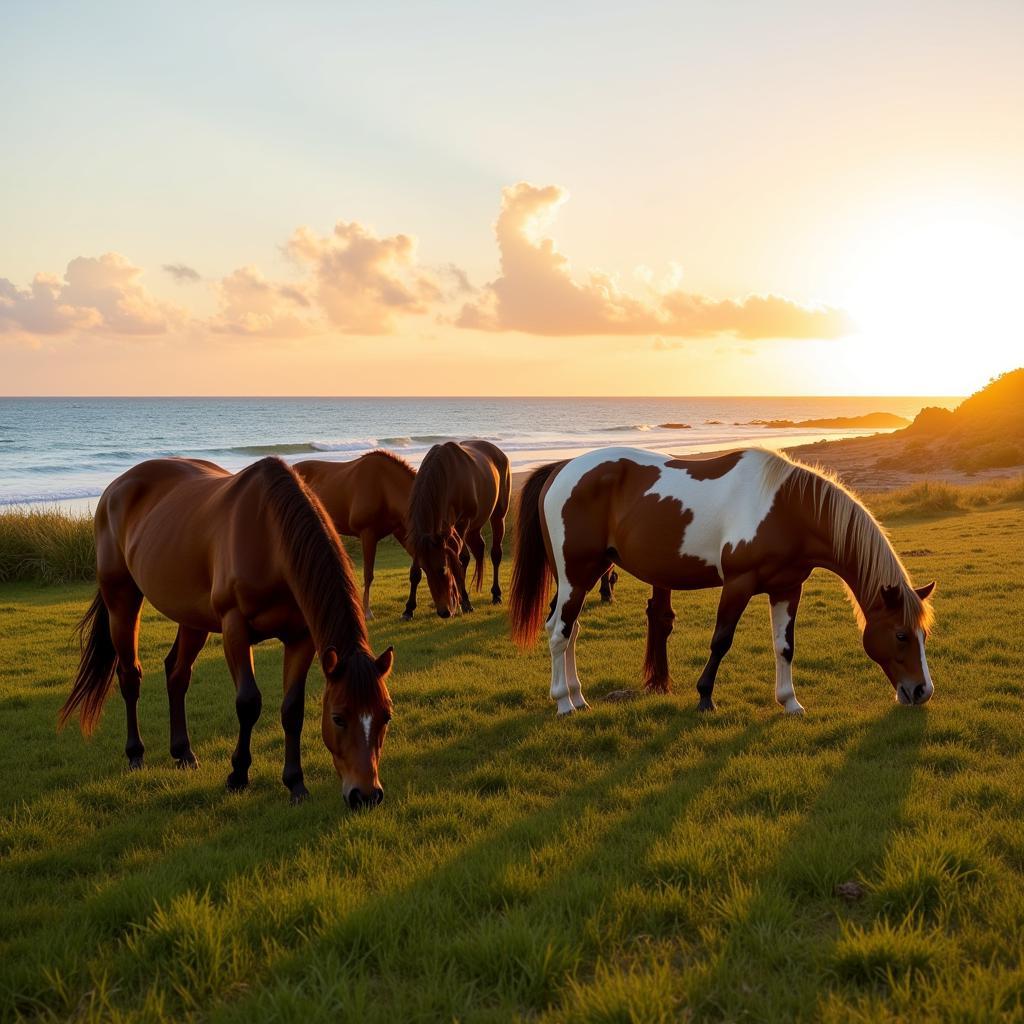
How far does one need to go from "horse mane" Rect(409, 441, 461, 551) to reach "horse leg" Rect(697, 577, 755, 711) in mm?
4424

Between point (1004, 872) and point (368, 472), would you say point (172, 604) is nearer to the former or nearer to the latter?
point (1004, 872)

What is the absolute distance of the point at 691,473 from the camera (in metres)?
6.21

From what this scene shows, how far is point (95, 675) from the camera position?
Answer: 5.63 metres

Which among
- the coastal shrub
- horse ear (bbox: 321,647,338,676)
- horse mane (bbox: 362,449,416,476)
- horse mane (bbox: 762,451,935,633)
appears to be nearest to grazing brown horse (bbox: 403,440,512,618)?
horse mane (bbox: 362,449,416,476)

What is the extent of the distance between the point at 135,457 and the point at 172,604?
156ft

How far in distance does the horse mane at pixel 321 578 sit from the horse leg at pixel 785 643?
3287mm

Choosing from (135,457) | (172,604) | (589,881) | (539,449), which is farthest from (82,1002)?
(539,449)

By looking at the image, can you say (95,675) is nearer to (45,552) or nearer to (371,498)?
(371,498)

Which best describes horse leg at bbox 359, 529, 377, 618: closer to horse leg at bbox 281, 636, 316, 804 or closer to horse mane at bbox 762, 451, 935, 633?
horse leg at bbox 281, 636, 316, 804

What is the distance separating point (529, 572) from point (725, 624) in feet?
6.13

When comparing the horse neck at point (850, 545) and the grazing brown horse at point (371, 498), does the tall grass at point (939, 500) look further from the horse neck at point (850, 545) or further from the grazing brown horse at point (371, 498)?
the horse neck at point (850, 545)

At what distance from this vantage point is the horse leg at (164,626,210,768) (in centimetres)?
521

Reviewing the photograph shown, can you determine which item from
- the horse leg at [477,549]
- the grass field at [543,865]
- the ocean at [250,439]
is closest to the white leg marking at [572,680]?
the grass field at [543,865]

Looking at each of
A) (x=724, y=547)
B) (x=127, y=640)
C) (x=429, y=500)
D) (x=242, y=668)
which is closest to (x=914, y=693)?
(x=724, y=547)
